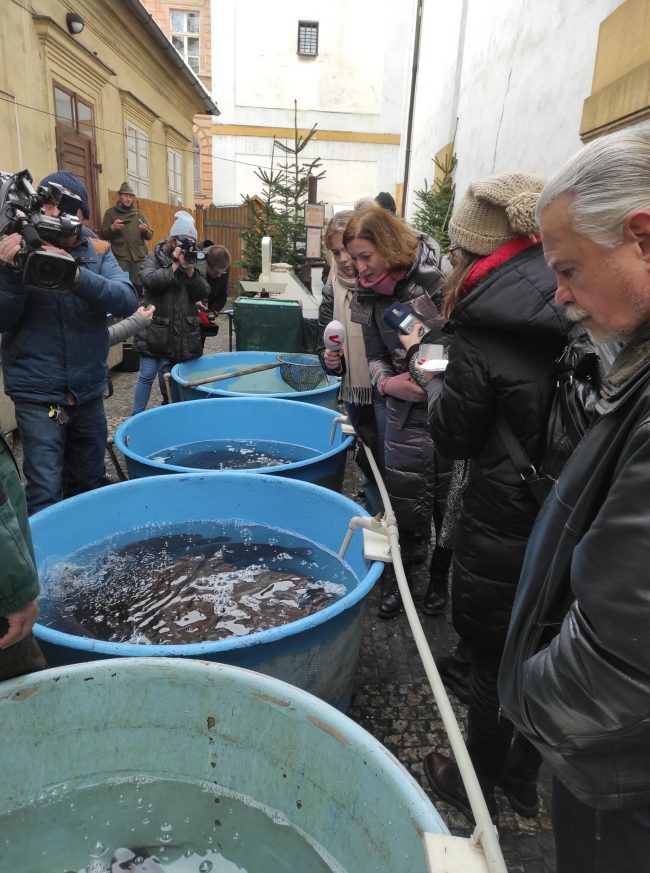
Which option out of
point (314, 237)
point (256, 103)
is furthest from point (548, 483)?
point (256, 103)

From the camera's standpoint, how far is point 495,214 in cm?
178

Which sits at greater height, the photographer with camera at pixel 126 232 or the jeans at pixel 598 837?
the photographer with camera at pixel 126 232

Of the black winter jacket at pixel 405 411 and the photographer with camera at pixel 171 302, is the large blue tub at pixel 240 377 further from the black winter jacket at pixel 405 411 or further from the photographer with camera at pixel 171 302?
the black winter jacket at pixel 405 411

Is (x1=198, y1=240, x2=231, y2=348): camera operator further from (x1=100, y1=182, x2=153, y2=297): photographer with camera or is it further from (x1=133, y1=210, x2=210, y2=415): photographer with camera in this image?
(x1=100, y1=182, x2=153, y2=297): photographer with camera

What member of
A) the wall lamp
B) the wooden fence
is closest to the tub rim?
the wall lamp

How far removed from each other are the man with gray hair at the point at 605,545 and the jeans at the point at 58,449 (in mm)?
2974

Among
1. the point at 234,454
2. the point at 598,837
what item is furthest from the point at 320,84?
the point at 598,837

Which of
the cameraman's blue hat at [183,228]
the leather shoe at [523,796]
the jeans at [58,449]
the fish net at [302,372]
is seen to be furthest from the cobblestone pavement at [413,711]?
the cameraman's blue hat at [183,228]

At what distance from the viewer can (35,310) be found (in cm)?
318

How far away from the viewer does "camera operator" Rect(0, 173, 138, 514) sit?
3.18 m

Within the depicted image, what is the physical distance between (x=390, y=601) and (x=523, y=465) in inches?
67.3

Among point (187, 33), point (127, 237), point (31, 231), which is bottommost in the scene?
point (127, 237)

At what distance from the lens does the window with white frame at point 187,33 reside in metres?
23.1

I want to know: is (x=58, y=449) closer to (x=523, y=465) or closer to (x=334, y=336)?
(x=334, y=336)
